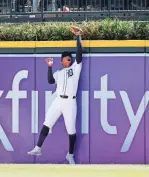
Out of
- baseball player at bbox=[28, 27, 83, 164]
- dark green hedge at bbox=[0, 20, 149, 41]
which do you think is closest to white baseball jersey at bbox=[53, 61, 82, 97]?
baseball player at bbox=[28, 27, 83, 164]

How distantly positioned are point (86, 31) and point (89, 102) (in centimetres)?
133

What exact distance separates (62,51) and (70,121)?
1.28 metres

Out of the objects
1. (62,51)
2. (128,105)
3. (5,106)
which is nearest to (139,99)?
(128,105)

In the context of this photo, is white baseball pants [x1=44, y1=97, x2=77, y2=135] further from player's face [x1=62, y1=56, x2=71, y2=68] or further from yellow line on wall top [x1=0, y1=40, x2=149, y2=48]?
yellow line on wall top [x1=0, y1=40, x2=149, y2=48]

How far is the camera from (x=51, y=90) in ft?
33.2

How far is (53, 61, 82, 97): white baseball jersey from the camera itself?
391 inches

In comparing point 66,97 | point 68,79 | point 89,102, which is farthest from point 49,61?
point 89,102

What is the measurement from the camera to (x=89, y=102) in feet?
32.9

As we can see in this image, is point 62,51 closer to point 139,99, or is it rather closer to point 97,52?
point 97,52

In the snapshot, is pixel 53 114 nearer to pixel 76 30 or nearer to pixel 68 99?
pixel 68 99
